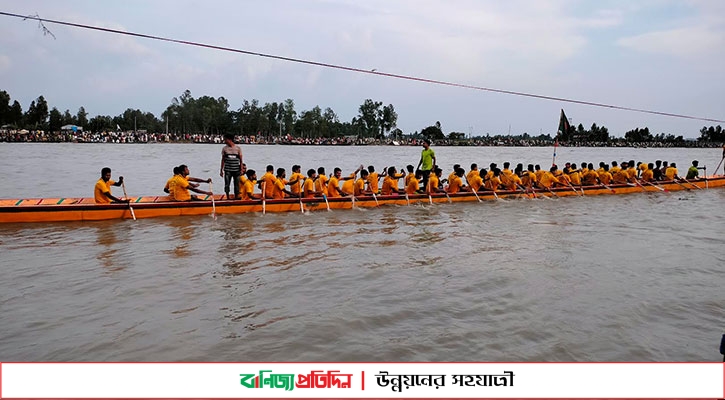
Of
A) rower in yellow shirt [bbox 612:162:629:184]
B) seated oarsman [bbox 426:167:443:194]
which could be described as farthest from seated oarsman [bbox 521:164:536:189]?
rower in yellow shirt [bbox 612:162:629:184]

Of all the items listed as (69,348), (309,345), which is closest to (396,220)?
(309,345)

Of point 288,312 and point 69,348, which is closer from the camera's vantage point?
point 69,348

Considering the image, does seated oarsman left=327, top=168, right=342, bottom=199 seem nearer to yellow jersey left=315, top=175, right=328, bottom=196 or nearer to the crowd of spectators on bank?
yellow jersey left=315, top=175, right=328, bottom=196

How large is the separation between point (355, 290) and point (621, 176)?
15.7 m

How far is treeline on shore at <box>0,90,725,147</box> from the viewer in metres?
68.0

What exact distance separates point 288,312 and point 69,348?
7.08ft

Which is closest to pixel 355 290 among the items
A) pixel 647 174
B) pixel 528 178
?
pixel 528 178

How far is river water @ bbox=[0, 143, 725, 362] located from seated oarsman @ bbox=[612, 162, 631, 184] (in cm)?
701

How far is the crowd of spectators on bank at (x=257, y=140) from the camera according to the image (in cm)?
6419

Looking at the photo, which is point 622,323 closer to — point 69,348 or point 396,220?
point 69,348

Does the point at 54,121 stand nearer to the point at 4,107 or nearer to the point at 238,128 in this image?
the point at 4,107

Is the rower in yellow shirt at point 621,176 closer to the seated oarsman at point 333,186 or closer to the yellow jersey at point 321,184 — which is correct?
the seated oarsman at point 333,186

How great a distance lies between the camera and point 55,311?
5.70 meters

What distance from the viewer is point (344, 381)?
3910mm
